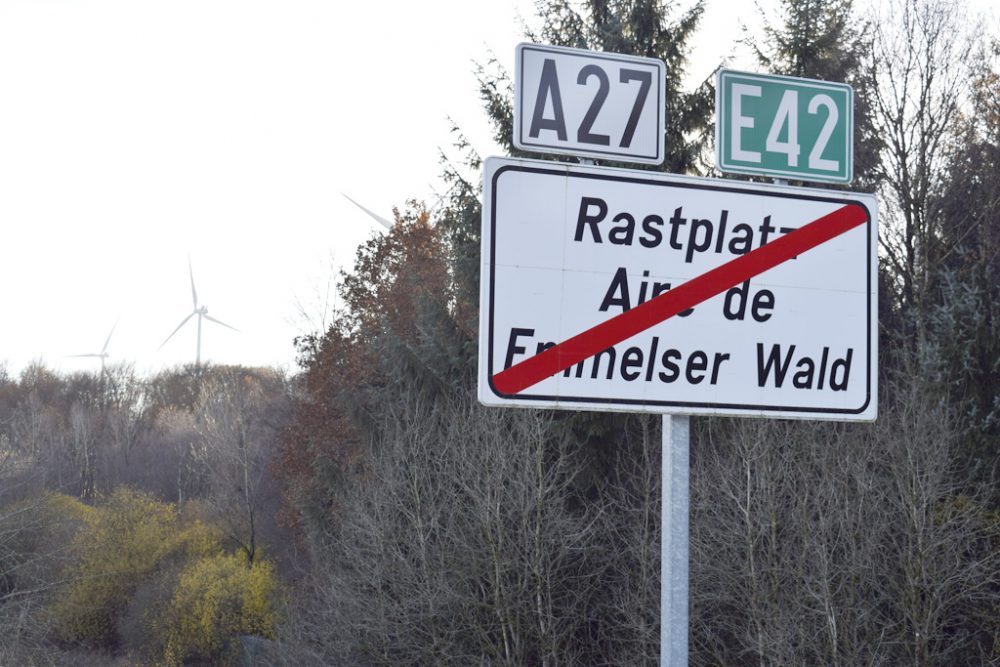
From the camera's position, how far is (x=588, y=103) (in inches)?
123

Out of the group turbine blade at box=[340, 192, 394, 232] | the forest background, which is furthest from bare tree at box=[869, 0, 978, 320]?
turbine blade at box=[340, 192, 394, 232]

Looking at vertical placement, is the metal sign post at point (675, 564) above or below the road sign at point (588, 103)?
below

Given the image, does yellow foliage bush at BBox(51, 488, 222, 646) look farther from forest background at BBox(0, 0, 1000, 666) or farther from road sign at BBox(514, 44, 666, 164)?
road sign at BBox(514, 44, 666, 164)

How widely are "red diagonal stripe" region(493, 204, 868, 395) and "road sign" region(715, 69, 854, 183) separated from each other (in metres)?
0.19

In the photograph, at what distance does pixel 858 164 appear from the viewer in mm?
29375

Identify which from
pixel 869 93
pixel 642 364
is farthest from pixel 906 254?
pixel 642 364

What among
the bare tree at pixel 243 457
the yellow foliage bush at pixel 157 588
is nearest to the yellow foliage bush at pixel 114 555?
the yellow foliage bush at pixel 157 588

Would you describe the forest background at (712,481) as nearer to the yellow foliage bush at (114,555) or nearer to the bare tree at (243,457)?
the yellow foliage bush at (114,555)

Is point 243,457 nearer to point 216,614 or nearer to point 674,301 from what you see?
point 216,614

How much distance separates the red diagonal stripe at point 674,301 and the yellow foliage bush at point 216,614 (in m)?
38.7

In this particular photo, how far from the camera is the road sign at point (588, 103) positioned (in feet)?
10.1

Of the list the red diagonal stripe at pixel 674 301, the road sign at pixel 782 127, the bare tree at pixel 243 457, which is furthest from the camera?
the bare tree at pixel 243 457

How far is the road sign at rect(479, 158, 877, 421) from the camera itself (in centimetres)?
298

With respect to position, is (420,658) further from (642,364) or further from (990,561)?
(642,364)
